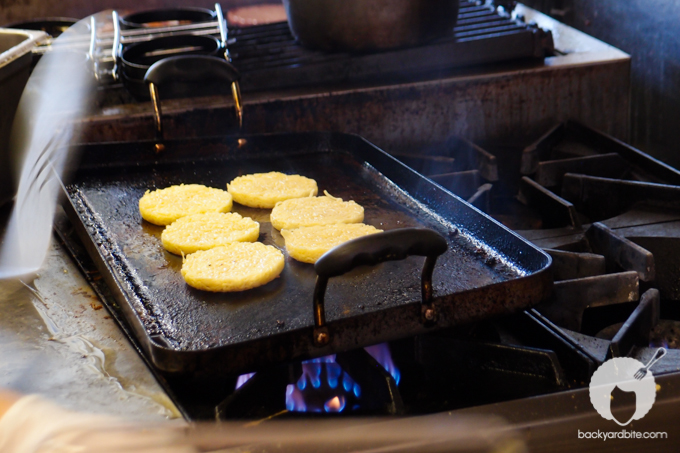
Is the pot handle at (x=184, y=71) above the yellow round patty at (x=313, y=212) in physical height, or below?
above

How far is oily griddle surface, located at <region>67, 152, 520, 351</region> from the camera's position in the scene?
4.59 feet

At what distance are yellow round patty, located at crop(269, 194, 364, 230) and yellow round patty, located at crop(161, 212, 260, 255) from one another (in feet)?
0.28

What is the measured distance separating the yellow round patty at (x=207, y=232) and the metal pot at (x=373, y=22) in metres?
1.01

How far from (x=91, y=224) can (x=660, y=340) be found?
5.54 feet

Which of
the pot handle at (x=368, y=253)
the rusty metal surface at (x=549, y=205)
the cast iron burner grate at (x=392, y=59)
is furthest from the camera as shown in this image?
the cast iron burner grate at (x=392, y=59)

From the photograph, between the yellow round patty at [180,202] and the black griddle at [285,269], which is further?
the yellow round patty at [180,202]

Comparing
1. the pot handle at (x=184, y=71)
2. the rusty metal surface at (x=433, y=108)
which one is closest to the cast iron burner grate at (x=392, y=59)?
the rusty metal surface at (x=433, y=108)

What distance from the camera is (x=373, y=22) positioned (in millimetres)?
2445

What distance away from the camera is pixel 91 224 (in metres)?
1.87

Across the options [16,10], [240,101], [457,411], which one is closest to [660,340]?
[457,411]

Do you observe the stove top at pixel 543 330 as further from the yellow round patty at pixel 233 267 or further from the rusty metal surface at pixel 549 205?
the yellow round patty at pixel 233 267

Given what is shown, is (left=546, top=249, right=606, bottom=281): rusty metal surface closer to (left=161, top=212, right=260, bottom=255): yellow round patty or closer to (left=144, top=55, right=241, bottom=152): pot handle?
(left=161, top=212, right=260, bottom=255): yellow round patty

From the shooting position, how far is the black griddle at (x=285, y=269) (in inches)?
48.8

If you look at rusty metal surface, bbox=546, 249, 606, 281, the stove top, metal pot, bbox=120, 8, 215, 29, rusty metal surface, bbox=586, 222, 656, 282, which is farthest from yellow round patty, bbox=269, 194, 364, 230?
metal pot, bbox=120, 8, 215, 29
